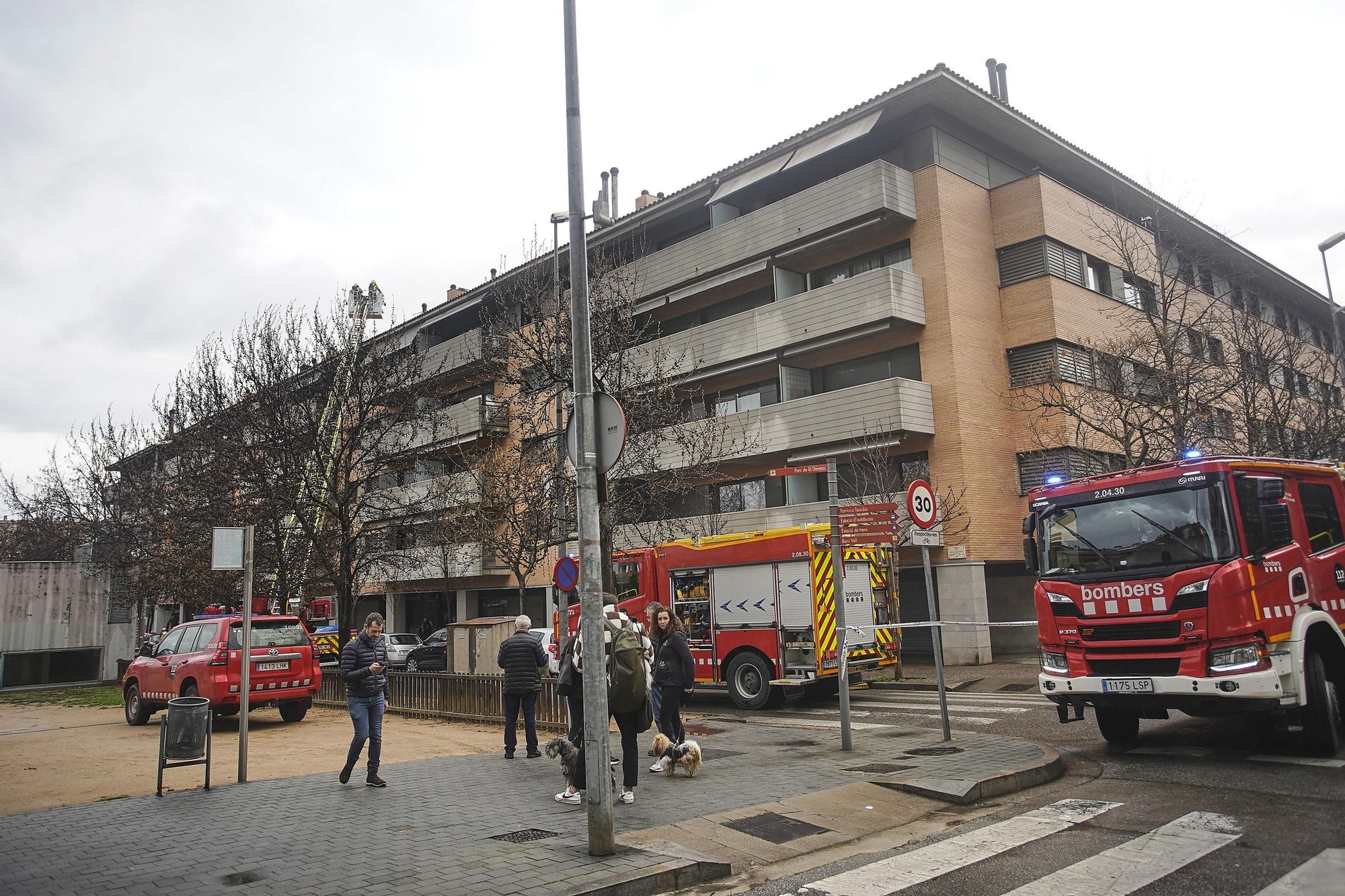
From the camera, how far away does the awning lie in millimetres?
25516

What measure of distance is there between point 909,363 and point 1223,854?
825 inches

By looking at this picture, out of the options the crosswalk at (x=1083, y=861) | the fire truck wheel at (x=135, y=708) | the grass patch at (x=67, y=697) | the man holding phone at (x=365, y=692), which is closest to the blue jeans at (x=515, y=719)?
the man holding phone at (x=365, y=692)

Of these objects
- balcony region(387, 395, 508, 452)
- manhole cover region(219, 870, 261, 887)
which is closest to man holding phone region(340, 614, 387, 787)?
manhole cover region(219, 870, 261, 887)

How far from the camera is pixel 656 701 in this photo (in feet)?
34.3

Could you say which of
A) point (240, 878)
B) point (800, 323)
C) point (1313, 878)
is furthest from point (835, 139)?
point (240, 878)

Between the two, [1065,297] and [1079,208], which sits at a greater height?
[1079,208]

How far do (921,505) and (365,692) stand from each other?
6367 mm

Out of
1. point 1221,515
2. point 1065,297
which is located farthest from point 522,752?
point 1065,297

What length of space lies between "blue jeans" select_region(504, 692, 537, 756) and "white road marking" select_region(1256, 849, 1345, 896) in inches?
293

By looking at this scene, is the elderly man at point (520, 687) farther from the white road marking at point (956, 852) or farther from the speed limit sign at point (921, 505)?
the white road marking at point (956, 852)

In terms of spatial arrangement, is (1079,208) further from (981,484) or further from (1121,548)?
(1121,548)

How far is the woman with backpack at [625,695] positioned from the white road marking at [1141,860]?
342 centimetres

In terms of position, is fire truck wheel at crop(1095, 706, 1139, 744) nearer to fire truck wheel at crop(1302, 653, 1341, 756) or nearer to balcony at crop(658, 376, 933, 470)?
fire truck wheel at crop(1302, 653, 1341, 756)

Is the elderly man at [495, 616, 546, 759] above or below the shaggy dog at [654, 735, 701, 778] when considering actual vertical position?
above
